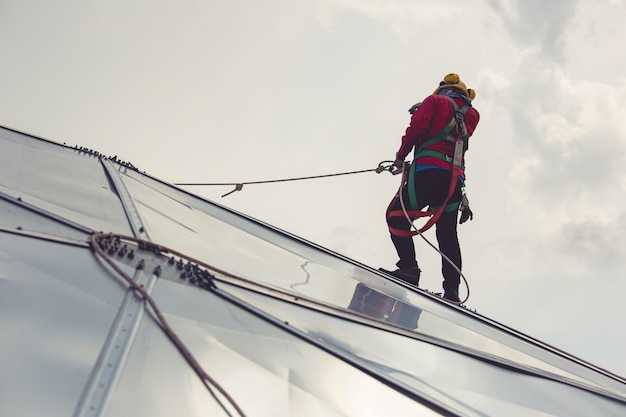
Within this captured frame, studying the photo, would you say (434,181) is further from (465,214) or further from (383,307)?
(383,307)

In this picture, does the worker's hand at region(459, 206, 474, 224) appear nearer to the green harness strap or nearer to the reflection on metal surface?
the green harness strap

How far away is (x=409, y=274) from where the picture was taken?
742 centimetres

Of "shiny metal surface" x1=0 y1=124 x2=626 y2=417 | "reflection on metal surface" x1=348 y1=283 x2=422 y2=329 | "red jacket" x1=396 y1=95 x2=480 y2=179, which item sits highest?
"red jacket" x1=396 y1=95 x2=480 y2=179

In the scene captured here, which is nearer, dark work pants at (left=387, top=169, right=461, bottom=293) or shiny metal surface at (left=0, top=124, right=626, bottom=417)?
shiny metal surface at (left=0, top=124, right=626, bottom=417)

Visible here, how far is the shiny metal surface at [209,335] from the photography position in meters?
2.29

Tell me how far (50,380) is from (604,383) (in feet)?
13.2

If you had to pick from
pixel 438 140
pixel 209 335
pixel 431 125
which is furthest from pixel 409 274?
pixel 209 335

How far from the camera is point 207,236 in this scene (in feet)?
15.7

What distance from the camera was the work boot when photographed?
7.38 metres

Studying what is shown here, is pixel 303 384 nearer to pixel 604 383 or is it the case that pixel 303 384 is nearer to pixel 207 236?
pixel 207 236

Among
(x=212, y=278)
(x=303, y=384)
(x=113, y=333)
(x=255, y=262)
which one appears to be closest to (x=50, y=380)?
(x=113, y=333)

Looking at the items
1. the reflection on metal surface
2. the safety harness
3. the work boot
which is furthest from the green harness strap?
the reflection on metal surface

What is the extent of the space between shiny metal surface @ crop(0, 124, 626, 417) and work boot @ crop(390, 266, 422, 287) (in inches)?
73.8

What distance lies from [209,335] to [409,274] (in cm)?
486
